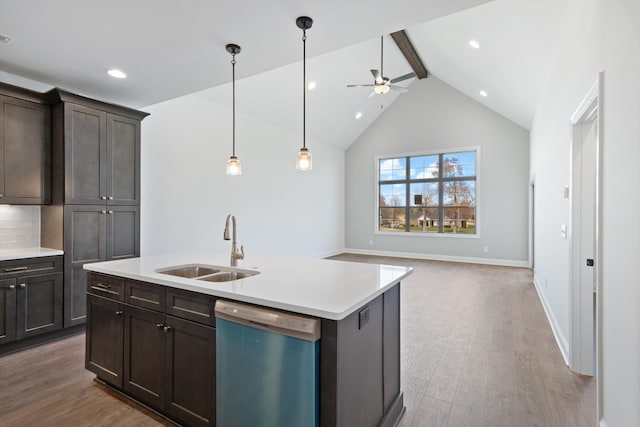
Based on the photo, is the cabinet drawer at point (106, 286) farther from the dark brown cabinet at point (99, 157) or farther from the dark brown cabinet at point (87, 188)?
the dark brown cabinet at point (99, 157)

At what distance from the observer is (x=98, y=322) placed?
7.66ft

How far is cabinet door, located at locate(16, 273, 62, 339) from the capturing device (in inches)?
115

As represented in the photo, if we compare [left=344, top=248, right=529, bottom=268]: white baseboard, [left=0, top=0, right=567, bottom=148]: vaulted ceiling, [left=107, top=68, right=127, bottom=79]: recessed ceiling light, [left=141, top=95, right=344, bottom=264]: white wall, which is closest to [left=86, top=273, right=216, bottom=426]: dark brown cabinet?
[left=141, top=95, right=344, bottom=264]: white wall

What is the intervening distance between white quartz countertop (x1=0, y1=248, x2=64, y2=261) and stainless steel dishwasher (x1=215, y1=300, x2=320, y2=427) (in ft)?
8.19

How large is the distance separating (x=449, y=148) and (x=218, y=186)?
18.5 ft

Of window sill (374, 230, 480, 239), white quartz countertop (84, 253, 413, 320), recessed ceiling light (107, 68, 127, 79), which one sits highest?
recessed ceiling light (107, 68, 127, 79)

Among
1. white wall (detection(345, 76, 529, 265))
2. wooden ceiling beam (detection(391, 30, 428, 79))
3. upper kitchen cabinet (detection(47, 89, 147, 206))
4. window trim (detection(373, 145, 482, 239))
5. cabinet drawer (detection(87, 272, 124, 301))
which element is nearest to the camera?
cabinet drawer (detection(87, 272, 124, 301))

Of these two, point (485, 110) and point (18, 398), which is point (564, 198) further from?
point (485, 110)

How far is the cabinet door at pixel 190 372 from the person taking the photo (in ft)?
5.61

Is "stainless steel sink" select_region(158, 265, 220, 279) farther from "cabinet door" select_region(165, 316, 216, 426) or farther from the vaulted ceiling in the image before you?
the vaulted ceiling

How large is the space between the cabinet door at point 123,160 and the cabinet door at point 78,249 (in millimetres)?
272

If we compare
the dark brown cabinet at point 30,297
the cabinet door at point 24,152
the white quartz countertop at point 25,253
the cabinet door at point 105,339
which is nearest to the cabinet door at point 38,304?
the dark brown cabinet at point 30,297

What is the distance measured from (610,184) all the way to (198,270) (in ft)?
8.57

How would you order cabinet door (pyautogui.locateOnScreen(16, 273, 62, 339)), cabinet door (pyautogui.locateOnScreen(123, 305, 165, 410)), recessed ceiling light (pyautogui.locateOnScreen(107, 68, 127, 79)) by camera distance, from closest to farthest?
cabinet door (pyautogui.locateOnScreen(123, 305, 165, 410)), cabinet door (pyautogui.locateOnScreen(16, 273, 62, 339)), recessed ceiling light (pyautogui.locateOnScreen(107, 68, 127, 79))
